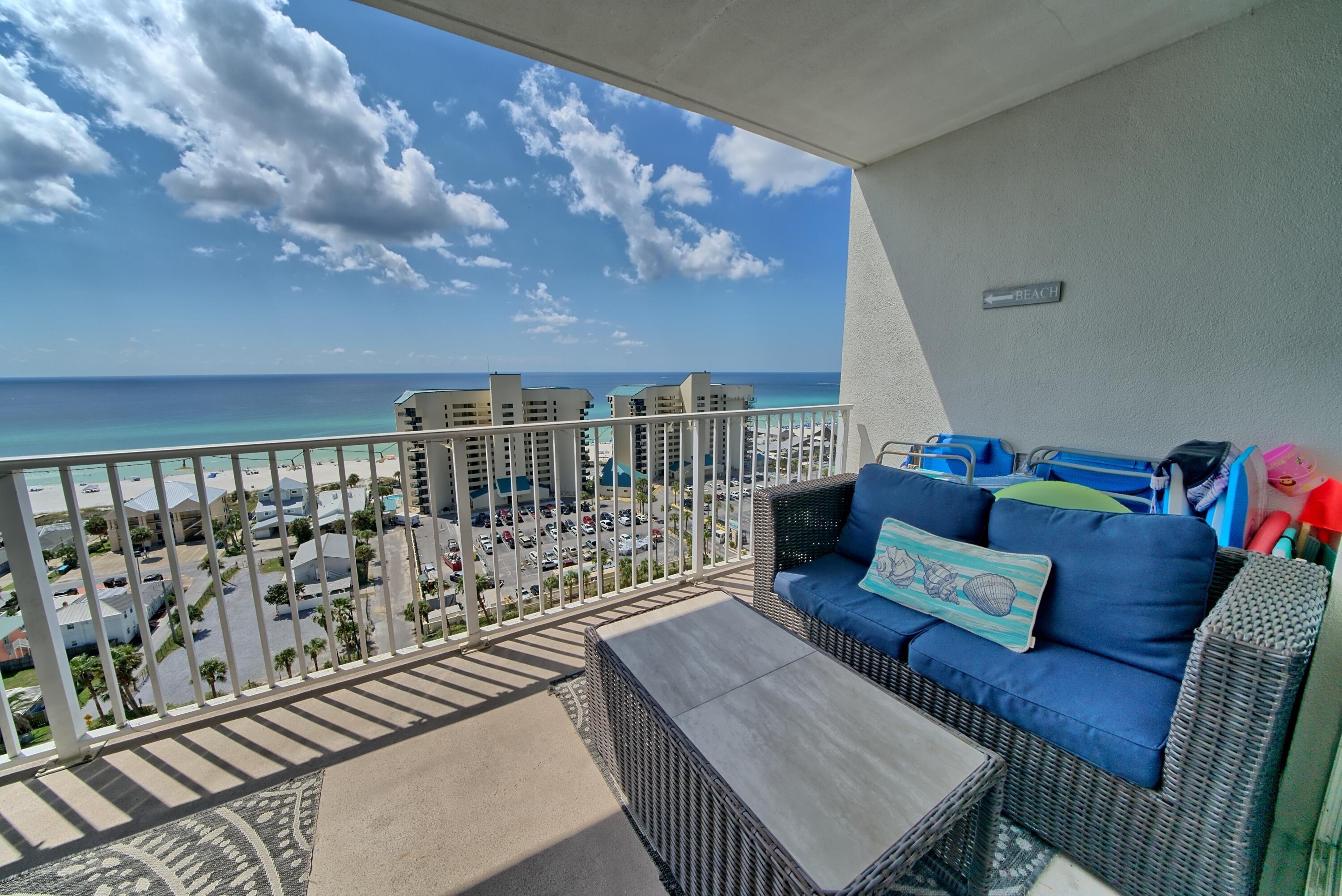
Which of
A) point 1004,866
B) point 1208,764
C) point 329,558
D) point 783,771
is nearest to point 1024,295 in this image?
point 1208,764

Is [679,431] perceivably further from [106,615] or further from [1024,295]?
[106,615]

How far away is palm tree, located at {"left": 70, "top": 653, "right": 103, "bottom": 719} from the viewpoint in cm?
171

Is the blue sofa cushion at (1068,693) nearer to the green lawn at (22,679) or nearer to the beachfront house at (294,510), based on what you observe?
the beachfront house at (294,510)

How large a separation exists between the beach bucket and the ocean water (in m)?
5.55

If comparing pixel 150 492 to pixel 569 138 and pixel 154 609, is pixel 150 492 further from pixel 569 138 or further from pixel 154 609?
pixel 569 138

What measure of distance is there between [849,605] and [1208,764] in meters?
0.93

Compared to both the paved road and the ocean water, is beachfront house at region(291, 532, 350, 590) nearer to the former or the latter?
the paved road

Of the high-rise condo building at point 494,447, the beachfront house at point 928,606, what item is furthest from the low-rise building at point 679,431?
the high-rise condo building at point 494,447

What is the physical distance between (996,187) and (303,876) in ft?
15.0

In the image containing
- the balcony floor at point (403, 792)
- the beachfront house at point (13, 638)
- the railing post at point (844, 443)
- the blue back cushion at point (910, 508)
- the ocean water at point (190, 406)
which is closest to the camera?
the balcony floor at point (403, 792)

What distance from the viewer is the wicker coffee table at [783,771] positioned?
86cm

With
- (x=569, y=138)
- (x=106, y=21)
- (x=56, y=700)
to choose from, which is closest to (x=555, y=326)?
(x=569, y=138)

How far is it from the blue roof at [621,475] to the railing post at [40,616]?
6.85ft

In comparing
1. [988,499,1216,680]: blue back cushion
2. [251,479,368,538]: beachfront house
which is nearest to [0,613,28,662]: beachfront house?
[251,479,368,538]: beachfront house
